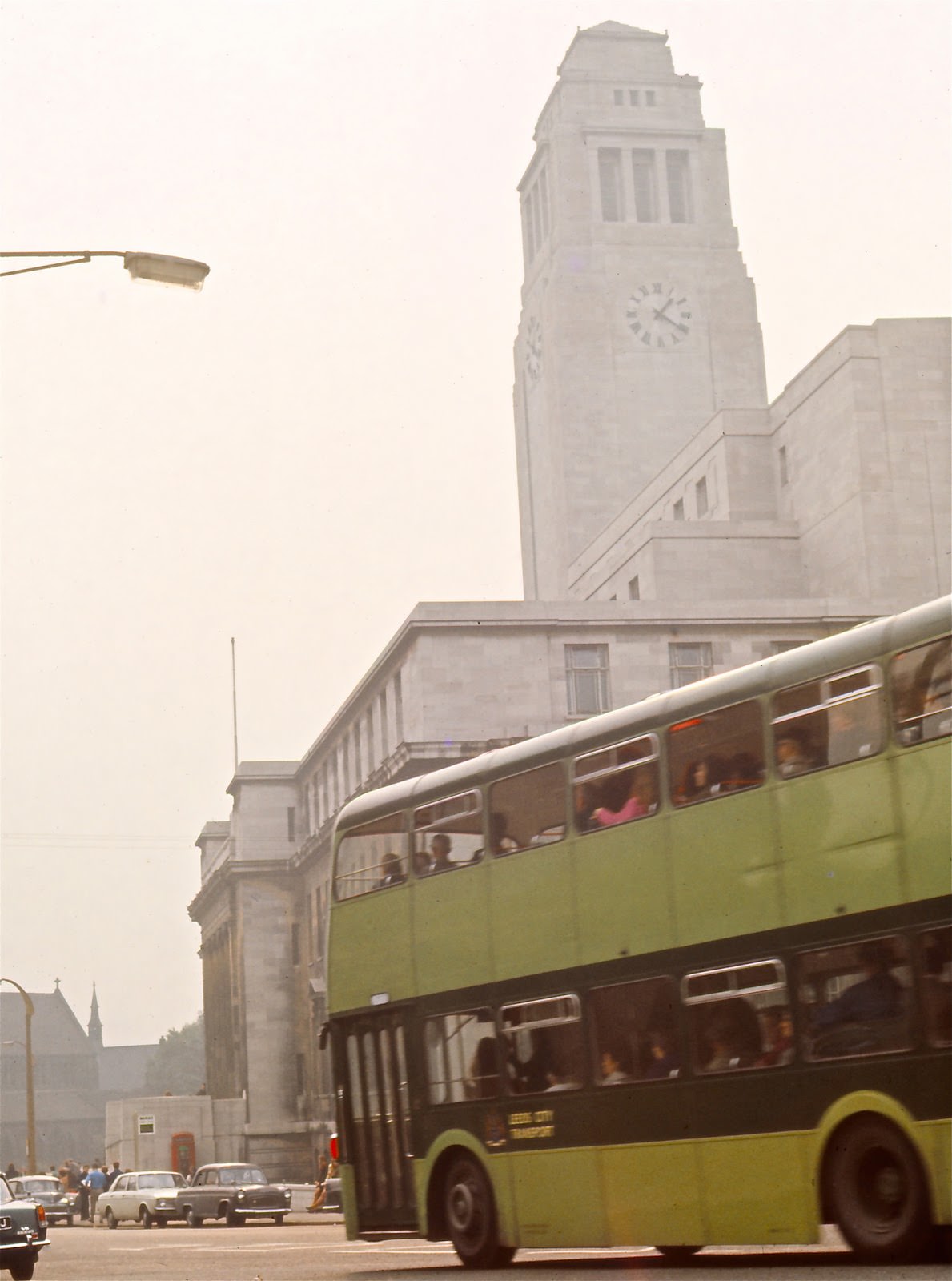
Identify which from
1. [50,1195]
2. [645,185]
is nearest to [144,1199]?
[50,1195]

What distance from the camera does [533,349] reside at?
350 feet

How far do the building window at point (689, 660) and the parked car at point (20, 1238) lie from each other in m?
39.4

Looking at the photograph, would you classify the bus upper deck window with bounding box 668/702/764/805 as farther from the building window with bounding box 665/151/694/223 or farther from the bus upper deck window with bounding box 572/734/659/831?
the building window with bounding box 665/151/694/223

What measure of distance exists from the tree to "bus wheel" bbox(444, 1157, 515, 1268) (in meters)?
166

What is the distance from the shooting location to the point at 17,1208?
22.3 m

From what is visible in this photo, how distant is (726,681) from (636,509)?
217 feet

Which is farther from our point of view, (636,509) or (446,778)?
(636,509)

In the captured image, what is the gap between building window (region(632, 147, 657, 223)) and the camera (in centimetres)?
10562

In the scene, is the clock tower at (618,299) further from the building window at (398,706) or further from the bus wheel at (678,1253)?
the bus wheel at (678,1253)

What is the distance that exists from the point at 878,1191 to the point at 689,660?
153 feet

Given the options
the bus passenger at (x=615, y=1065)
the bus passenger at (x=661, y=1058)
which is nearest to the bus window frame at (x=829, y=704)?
the bus passenger at (x=661, y=1058)

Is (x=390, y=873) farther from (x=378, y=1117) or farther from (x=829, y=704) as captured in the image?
(x=829, y=704)

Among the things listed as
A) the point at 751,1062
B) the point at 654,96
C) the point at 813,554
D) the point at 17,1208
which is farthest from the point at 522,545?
the point at 751,1062

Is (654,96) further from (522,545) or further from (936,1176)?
(936,1176)
